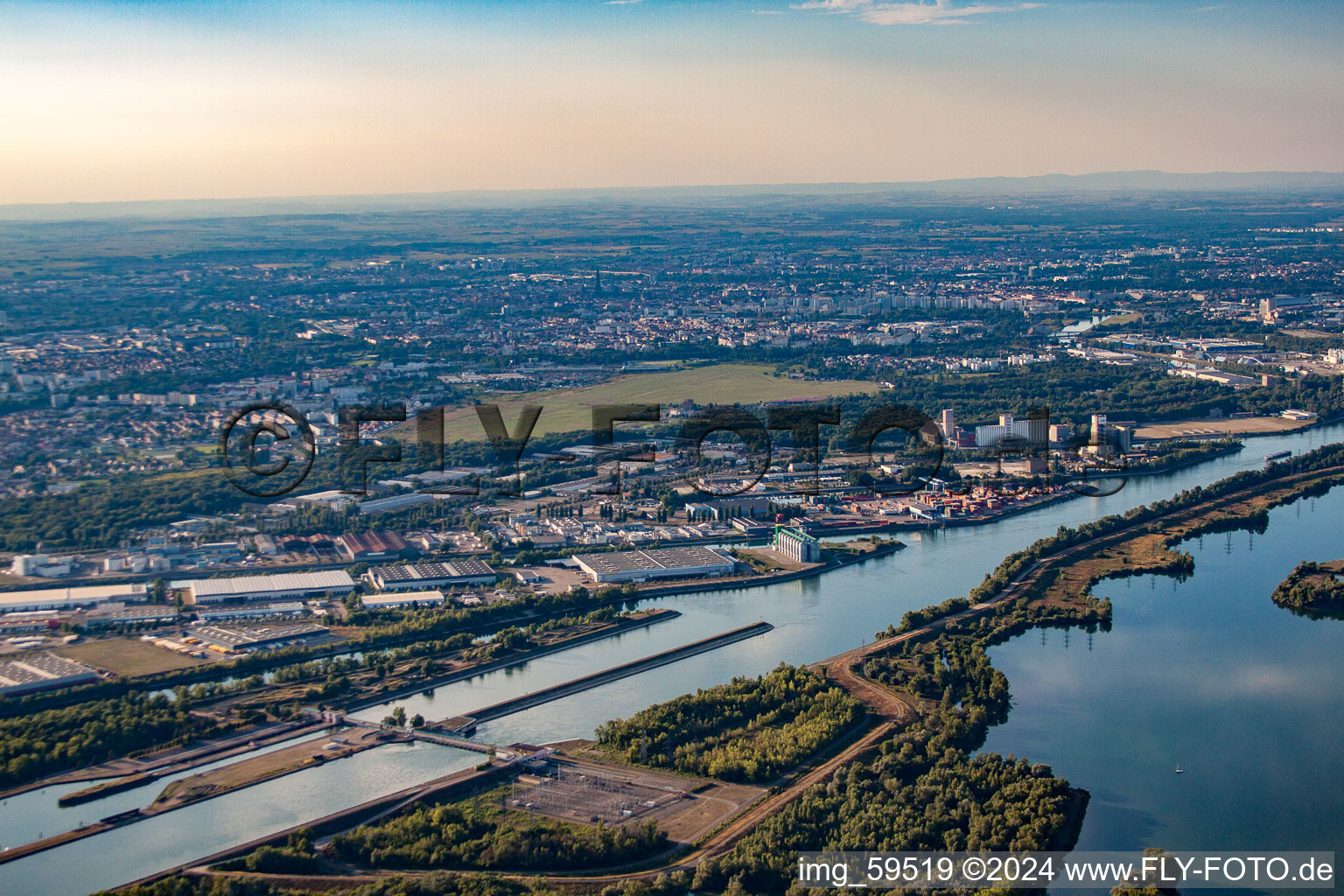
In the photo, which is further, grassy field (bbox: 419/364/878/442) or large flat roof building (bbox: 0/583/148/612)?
grassy field (bbox: 419/364/878/442)

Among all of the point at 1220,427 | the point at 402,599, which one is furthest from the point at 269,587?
the point at 1220,427

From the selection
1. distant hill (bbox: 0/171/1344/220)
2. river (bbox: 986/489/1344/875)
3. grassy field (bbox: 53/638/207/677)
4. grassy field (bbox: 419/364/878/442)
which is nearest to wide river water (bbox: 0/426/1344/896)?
river (bbox: 986/489/1344/875)

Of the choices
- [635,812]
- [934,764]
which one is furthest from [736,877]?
[934,764]

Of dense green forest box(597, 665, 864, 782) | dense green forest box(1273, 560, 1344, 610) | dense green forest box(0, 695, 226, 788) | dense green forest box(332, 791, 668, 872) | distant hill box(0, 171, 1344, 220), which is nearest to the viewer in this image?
dense green forest box(332, 791, 668, 872)

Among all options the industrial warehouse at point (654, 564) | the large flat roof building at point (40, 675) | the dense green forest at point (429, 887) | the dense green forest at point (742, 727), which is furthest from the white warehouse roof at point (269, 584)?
the dense green forest at point (429, 887)

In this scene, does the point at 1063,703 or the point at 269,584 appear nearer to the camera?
the point at 1063,703

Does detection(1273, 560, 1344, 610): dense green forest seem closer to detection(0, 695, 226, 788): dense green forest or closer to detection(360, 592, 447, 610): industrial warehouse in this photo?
detection(360, 592, 447, 610): industrial warehouse

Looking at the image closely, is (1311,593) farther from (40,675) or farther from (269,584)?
(40,675)
